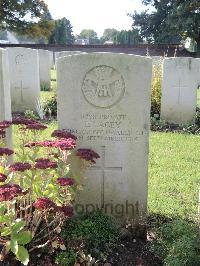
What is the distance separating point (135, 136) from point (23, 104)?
6.72 metres

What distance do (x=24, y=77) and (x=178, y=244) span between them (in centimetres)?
760

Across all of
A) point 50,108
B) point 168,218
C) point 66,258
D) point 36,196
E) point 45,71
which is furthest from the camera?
point 45,71

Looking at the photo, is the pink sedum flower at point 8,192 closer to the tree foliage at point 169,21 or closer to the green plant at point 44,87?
the green plant at point 44,87

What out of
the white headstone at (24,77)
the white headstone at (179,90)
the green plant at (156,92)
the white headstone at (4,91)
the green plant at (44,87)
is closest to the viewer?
the white headstone at (4,91)

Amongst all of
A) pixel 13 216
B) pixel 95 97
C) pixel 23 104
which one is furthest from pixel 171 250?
pixel 23 104

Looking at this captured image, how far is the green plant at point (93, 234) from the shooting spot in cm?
324

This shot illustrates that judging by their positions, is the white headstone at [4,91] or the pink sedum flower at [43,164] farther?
the white headstone at [4,91]

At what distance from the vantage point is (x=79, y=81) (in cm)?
365

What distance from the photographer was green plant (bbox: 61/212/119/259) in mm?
3240

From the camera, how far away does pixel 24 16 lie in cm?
2866

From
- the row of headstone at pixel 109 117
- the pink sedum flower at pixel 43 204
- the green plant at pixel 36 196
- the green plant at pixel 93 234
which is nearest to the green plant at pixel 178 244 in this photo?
the green plant at pixel 93 234

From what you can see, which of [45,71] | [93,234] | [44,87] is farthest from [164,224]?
[45,71]

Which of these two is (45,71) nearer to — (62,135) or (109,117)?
(109,117)

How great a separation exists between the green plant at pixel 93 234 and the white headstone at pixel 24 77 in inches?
265
